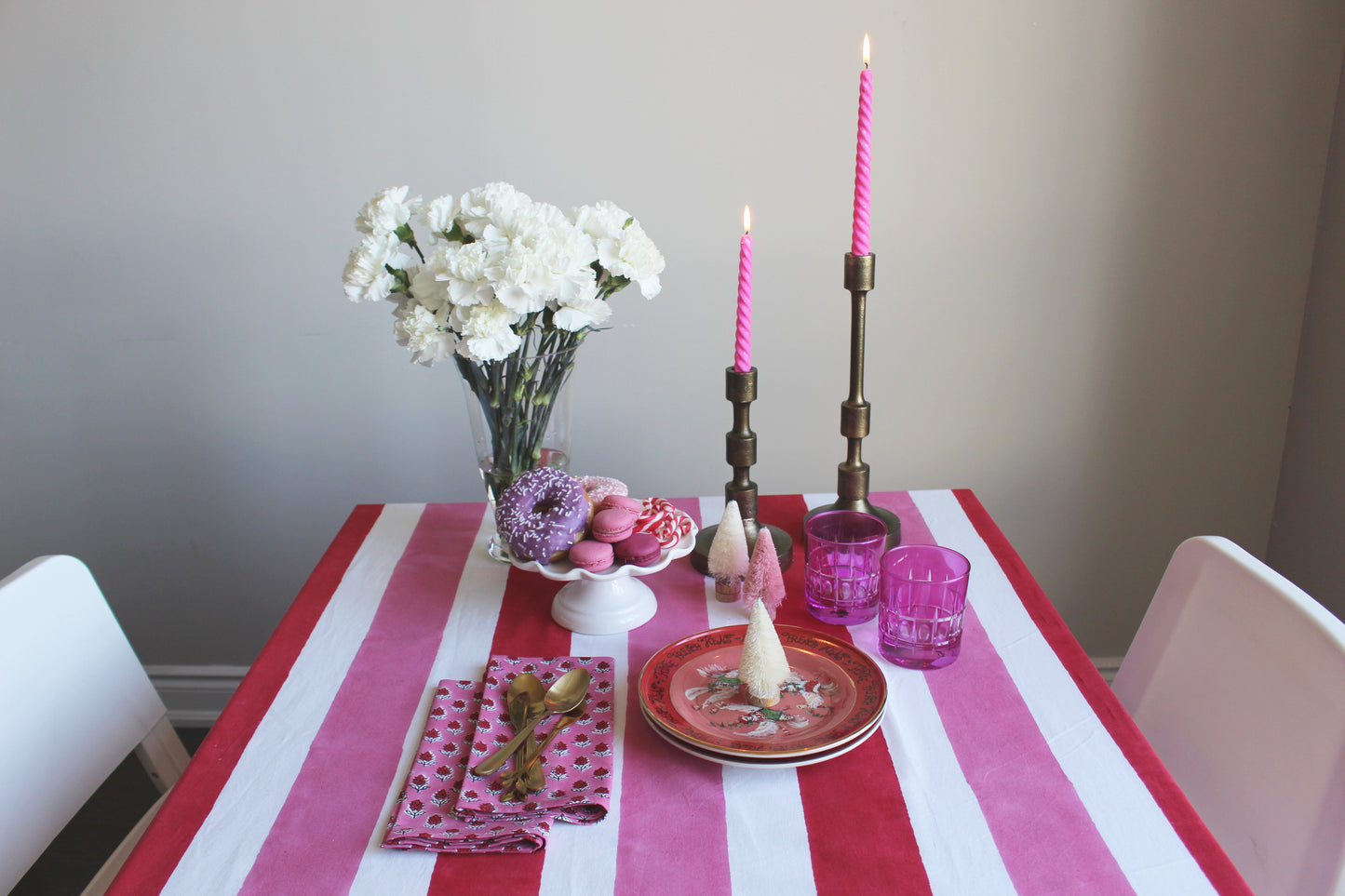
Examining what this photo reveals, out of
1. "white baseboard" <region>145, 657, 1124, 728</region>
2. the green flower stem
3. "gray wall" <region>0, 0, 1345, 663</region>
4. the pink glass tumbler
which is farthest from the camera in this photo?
"white baseboard" <region>145, 657, 1124, 728</region>

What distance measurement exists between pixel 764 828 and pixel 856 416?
552 millimetres

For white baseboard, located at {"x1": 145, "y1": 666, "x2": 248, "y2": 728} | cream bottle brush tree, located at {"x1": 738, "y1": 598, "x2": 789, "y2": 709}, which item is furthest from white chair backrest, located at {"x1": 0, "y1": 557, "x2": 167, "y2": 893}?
white baseboard, located at {"x1": 145, "y1": 666, "x2": 248, "y2": 728}

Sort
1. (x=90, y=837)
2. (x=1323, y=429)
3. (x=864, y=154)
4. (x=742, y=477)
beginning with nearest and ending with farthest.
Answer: (x=864, y=154) → (x=742, y=477) → (x=1323, y=429) → (x=90, y=837)

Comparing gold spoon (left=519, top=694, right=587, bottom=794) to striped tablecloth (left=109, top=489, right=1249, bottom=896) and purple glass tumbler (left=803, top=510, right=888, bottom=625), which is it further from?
purple glass tumbler (left=803, top=510, right=888, bottom=625)

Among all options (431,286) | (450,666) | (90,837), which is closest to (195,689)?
(90,837)

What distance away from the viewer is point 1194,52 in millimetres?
1462

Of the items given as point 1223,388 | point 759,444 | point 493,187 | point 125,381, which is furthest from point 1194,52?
point 125,381

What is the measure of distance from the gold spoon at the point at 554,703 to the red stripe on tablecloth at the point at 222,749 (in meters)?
0.23

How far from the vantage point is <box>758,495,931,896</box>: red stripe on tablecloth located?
69 cm

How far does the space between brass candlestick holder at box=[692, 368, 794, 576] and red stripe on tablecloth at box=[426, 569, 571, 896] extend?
180 millimetres

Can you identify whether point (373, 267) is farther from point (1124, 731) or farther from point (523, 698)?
point (1124, 731)

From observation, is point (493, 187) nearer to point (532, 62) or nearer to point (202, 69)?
point (532, 62)

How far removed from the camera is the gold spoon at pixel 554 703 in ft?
2.60

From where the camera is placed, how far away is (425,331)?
0.98m
